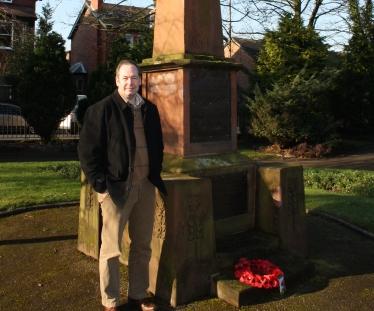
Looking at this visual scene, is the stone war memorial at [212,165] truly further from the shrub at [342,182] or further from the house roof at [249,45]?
the house roof at [249,45]

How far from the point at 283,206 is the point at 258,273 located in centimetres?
102

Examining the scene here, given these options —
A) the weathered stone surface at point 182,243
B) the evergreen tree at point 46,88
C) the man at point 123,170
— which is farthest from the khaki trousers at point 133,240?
the evergreen tree at point 46,88

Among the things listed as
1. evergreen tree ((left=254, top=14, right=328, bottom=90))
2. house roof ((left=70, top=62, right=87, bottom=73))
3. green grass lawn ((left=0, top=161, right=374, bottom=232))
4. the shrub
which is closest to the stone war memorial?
green grass lawn ((left=0, top=161, right=374, bottom=232))

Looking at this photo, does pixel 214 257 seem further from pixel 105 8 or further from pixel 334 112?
pixel 334 112

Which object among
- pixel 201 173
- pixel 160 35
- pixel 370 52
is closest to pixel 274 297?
pixel 201 173

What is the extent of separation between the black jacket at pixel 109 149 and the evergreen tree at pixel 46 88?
14906 mm

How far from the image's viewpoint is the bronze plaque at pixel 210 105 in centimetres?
477

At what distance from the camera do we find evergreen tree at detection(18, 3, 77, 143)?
17484 millimetres

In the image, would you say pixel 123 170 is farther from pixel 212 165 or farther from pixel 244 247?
pixel 244 247

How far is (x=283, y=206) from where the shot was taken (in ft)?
16.1

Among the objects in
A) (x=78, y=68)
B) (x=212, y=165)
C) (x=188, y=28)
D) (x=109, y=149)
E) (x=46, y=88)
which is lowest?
(x=212, y=165)

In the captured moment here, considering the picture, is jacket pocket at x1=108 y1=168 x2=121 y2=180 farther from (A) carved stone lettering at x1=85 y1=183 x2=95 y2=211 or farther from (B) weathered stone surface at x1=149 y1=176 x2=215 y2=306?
(A) carved stone lettering at x1=85 y1=183 x2=95 y2=211

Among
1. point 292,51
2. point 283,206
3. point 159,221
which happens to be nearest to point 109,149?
point 159,221

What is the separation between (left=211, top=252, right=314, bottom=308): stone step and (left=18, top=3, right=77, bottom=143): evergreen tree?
14793 mm
